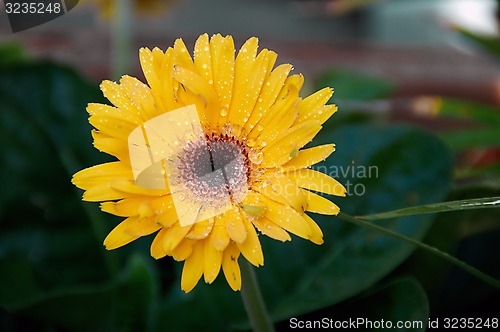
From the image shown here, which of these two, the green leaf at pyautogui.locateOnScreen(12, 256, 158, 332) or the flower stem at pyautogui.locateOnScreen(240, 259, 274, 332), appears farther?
the green leaf at pyautogui.locateOnScreen(12, 256, 158, 332)

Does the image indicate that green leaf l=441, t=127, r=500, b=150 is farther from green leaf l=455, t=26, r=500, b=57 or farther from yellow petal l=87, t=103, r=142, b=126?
yellow petal l=87, t=103, r=142, b=126

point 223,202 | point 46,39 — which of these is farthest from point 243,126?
point 46,39

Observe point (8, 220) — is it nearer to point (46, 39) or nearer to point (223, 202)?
point (223, 202)

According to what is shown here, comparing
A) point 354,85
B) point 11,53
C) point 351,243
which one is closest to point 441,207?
point 351,243

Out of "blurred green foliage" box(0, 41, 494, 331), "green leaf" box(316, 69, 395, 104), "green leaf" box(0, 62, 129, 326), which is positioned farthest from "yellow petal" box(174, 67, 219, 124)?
"green leaf" box(316, 69, 395, 104)

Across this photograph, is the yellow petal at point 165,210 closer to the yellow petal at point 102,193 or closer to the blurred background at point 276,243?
the yellow petal at point 102,193

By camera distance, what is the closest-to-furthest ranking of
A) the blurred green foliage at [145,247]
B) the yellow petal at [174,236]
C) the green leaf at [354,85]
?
the yellow petal at [174,236]
the blurred green foliage at [145,247]
the green leaf at [354,85]

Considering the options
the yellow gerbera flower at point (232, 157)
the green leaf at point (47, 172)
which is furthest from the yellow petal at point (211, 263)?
the green leaf at point (47, 172)
